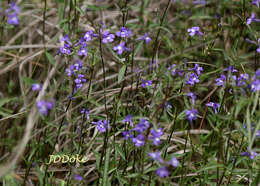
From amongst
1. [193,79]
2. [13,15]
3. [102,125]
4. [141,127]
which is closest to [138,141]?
[141,127]

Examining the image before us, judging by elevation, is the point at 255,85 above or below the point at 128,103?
above

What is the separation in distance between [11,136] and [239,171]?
2.64 metres

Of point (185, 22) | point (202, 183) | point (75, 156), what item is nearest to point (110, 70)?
point (185, 22)

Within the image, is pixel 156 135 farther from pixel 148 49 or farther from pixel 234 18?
pixel 234 18

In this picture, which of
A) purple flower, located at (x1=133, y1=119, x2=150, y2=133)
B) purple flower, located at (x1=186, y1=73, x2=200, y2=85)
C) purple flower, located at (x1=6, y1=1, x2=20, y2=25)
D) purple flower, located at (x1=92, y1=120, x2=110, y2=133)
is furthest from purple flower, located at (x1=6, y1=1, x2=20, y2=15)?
purple flower, located at (x1=186, y1=73, x2=200, y2=85)

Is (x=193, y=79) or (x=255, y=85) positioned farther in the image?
(x=193, y=79)

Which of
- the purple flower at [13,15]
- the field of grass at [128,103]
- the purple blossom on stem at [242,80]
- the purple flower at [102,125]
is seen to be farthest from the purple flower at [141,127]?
the purple flower at [13,15]

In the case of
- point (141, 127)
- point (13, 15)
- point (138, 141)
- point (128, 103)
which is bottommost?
point (128, 103)

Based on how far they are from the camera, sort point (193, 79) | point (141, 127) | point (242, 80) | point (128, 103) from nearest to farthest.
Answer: point (141, 127) < point (242, 80) < point (193, 79) < point (128, 103)

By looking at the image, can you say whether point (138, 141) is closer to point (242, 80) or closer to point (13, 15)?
point (242, 80)

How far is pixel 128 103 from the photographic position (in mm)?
3957

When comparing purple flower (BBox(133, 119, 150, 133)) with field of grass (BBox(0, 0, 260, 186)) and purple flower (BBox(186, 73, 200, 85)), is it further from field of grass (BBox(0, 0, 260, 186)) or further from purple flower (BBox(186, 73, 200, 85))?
purple flower (BBox(186, 73, 200, 85))

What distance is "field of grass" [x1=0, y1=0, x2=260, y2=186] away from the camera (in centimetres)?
270

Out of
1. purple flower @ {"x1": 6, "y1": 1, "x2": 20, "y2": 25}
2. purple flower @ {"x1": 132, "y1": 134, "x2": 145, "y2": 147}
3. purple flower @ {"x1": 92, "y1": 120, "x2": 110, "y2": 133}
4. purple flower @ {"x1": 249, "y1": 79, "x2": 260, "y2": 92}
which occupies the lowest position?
purple flower @ {"x1": 92, "y1": 120, "x2": 110, "y2": 133}
